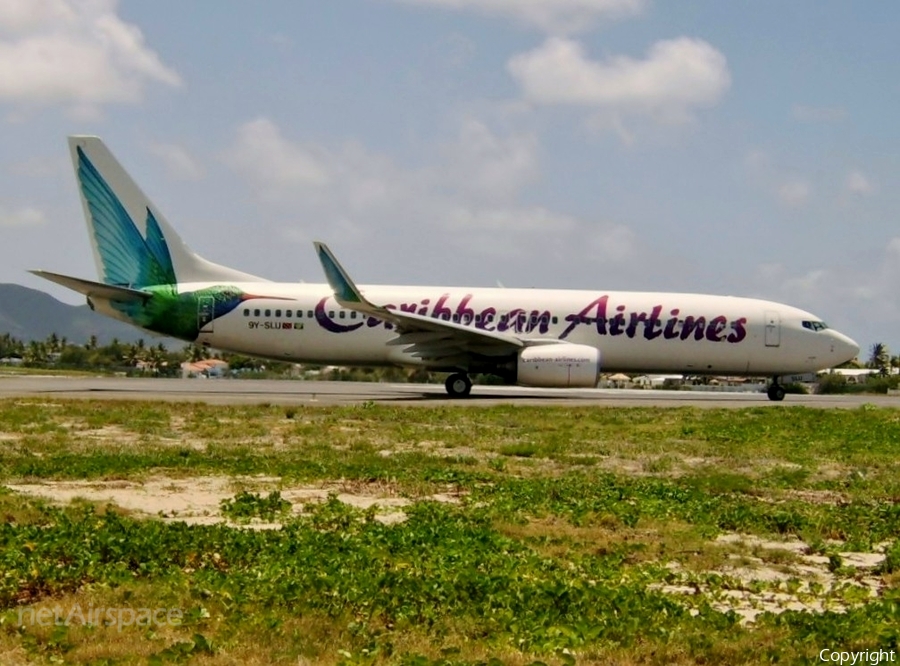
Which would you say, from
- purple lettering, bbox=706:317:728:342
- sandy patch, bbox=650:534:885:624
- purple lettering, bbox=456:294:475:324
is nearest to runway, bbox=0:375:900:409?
purple lettering, bbox=706:317:728:342

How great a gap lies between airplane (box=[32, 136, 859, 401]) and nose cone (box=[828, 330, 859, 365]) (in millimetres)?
235

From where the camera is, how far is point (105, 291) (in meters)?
33.2

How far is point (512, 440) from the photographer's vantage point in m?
18.8

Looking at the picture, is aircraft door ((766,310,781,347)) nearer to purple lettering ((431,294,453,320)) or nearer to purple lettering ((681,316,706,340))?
purple lettering ((681,316,706,340))

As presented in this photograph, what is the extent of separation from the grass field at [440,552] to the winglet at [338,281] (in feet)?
44.7

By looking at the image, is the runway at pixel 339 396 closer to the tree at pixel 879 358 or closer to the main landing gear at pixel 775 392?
the main landing gear at pixel 775 392

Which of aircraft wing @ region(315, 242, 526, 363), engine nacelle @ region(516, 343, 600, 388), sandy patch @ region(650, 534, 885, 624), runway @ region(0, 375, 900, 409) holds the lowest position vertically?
sandy patch @ region(650, 534, 885, 624)

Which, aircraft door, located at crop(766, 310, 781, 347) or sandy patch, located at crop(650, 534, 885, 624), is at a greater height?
aircraft door, located at crop(766, 310, 781, 347)

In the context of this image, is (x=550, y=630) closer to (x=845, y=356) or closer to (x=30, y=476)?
(x=30, y=476)

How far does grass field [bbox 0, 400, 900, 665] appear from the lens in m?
6.51

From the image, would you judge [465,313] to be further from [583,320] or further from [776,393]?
[776,393]

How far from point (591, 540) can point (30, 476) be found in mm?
6663

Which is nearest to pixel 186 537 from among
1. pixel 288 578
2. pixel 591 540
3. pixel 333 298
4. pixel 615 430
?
pixel 288 578

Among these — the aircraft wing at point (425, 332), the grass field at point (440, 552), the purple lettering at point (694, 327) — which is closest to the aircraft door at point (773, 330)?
the purple lettering at point (694, 327)
